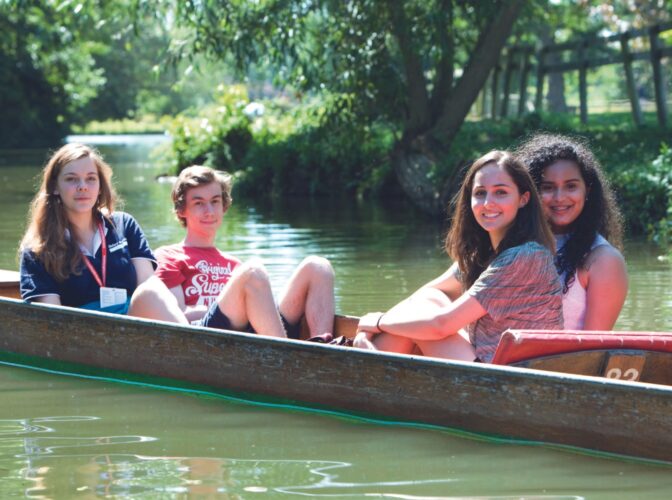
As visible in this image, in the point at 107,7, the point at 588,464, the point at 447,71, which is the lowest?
the point at 588,464

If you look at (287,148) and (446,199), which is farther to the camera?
(287,148)

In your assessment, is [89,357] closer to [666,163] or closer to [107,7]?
[666,163]

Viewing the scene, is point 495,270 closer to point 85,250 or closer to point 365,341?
point 365,341

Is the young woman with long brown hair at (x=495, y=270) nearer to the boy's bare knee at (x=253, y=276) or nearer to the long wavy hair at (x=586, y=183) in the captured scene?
the long wavy hair at (x=586, y=183)

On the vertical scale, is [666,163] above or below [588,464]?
above

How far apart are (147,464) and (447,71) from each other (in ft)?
44.0

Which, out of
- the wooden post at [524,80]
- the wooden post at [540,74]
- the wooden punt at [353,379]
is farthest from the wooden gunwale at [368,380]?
the wooden post at [524,80]

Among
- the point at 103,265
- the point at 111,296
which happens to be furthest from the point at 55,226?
the point at 111,296

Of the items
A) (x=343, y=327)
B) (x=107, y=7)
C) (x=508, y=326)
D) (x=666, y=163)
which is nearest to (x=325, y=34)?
(x=107, y=7)

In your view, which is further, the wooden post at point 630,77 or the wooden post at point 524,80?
the wooden post at point 524,80

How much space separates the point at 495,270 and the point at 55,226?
8.20 feet

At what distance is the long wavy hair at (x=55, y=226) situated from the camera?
21.6 feet

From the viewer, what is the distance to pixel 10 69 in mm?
41906

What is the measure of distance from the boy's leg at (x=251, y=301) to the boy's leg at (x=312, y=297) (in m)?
0.24
